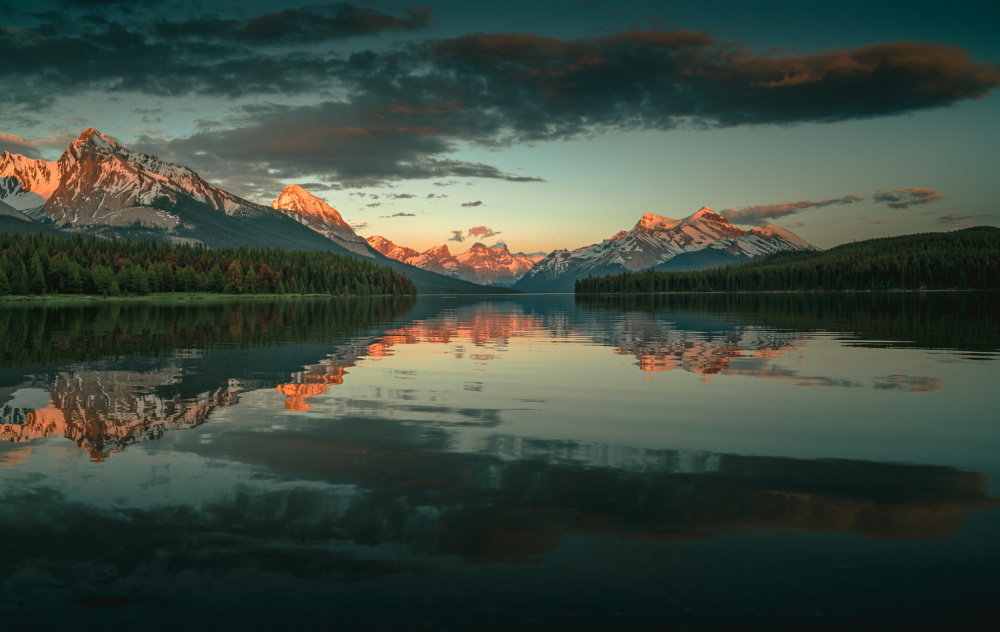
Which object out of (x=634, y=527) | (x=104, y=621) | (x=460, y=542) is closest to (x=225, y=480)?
(x=104, y=621)

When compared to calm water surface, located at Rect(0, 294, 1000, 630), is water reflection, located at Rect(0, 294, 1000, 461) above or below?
above

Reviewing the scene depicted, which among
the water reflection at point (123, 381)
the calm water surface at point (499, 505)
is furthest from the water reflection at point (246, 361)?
the calm water surface at point (499, 505)

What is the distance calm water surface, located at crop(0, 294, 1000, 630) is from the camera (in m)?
8.37

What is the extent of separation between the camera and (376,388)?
2606 centimetres

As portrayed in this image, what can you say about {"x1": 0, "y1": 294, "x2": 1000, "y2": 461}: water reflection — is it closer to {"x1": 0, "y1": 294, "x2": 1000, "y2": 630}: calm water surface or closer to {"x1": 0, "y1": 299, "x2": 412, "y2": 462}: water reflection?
{"x1": 0, "y1": 299, "x2": 412, "y2": 462}: water reflection

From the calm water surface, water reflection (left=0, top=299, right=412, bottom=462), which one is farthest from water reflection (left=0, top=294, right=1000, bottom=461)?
Result: the calm water surface

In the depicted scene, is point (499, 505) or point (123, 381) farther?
point (123, 381)

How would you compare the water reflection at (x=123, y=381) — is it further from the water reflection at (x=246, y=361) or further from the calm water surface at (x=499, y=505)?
the calm water surface at (x=499, y=505)

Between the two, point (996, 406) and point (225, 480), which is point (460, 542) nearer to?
point (225, 480)

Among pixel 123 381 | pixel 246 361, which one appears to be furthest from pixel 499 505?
pixel 246 361

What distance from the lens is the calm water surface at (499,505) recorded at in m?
8.37

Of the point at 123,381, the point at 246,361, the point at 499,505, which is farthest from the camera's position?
the point at 246,361

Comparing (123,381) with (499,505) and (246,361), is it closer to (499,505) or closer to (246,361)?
(246,361)

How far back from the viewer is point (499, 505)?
1185cm
